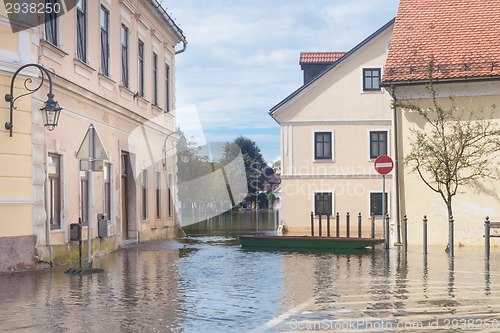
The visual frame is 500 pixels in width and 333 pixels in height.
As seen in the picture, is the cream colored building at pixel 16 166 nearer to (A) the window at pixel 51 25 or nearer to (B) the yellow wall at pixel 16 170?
(B) the yellow wall at pixel 16 170

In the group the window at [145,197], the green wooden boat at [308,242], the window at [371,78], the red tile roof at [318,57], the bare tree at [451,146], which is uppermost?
the red tile roof at [318,57]

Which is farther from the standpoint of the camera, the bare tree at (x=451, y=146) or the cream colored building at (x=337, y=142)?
the cream colored building at (x=337, y=142)

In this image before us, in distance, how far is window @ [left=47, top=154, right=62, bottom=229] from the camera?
16.6 metres

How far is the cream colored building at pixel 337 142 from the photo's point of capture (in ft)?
122

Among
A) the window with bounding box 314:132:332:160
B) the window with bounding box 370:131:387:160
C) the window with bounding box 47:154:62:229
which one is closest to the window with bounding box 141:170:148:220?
the window with bounding box 47:154:62:229

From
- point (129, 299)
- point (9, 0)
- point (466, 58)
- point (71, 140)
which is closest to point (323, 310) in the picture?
→ point (129, 299)

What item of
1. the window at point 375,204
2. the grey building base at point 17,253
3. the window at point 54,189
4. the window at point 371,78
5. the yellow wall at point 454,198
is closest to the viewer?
the grey building base at point 17,253

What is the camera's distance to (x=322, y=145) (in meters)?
37.8

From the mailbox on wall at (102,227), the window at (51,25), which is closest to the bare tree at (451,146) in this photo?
the mailbox on wall at (102,227)

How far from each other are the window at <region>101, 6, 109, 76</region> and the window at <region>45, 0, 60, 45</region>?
397 centimetres

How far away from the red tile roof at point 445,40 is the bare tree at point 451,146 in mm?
746

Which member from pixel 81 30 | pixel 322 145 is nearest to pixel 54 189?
pixel 81 30

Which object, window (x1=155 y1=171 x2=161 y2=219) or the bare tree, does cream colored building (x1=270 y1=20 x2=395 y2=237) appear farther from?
the bare tree

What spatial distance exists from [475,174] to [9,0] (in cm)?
1393
